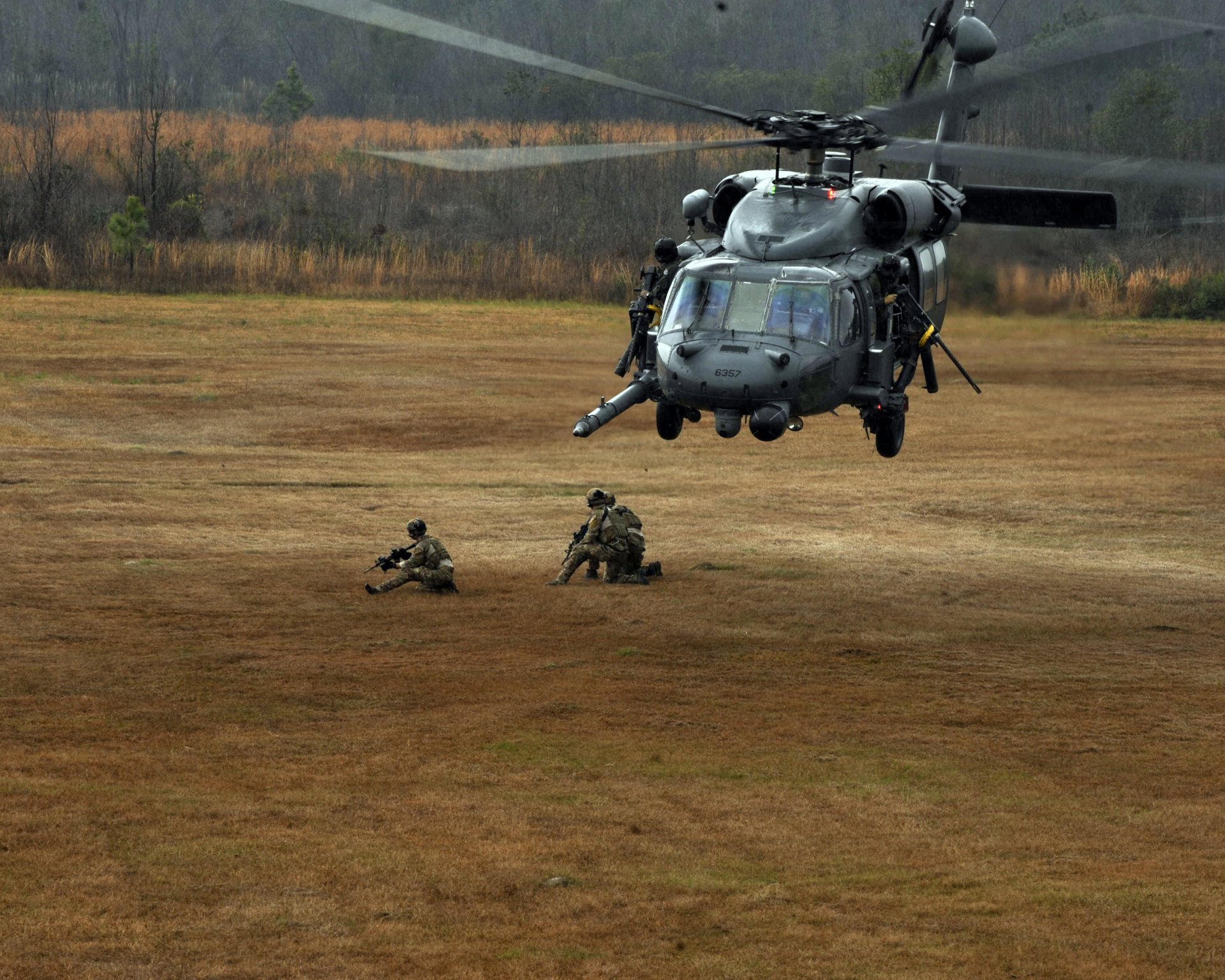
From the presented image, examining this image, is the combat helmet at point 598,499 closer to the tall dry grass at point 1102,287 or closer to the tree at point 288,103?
the tall dry grass at point 1102,287

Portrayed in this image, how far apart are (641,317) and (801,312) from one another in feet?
6.96

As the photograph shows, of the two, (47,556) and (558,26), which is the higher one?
(558,26)

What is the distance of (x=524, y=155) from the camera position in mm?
16938

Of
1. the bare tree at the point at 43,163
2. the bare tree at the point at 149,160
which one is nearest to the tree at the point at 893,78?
the bare tree at the point at 149,160

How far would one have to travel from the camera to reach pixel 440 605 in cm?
2133

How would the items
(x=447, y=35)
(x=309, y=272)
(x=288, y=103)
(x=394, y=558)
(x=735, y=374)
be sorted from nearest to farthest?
(x=447, y=35) < (x=735, y=374) < (x=394, y=558) < (x=309, y=272) < (x=288, y=103)

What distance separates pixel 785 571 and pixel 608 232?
114 feet

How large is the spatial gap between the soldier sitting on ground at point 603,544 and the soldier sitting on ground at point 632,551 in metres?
0.03

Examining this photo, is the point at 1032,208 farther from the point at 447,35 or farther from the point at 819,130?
the point at 447,35

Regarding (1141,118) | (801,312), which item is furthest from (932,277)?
(1141,118)

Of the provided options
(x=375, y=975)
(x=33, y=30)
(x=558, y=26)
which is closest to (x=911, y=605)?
(x=375, y=975)

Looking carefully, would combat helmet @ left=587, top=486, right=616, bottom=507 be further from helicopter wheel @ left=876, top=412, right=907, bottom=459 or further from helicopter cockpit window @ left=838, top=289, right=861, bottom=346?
helicopter cockpit window @ left=838, top=289, right=861, bottom=346

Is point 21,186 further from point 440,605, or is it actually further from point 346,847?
point 346,847

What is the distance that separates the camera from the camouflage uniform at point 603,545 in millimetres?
21828
